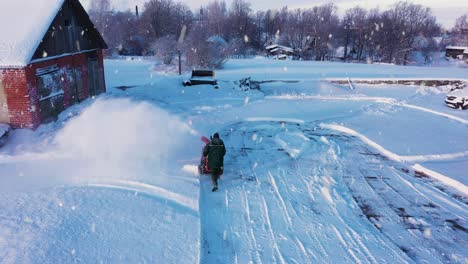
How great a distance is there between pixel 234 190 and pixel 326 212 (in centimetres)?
240

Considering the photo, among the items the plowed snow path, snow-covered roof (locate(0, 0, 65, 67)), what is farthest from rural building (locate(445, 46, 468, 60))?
snow-covered roof (locate(0, 0, 65, 67))

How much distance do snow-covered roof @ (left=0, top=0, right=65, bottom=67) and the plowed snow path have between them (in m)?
7.11

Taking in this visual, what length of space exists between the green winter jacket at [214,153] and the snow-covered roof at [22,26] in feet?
21.4

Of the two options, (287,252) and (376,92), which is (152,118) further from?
(376,92)

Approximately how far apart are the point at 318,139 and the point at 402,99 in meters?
11.9

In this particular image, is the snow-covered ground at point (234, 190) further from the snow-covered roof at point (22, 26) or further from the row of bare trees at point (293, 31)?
the row of bare trees at point (293, 31)

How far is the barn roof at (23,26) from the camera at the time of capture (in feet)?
37.5

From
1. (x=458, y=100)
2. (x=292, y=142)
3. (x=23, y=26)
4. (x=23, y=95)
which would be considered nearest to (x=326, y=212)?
(x=292, y=142)

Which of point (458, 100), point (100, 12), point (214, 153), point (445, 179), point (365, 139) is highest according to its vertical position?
point (100, 12)

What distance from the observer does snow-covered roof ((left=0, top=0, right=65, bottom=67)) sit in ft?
37.5

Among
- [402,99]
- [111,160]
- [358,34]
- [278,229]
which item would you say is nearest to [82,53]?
[111,160]

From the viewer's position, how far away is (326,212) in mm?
8516

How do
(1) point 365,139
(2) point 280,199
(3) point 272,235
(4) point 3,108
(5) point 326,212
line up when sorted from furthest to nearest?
(1) point 365,139 → (4) point 3,108 → (2) point 280,199 → (5) point 326,212 → (3) point 272,235

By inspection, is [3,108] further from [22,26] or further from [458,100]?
[458,100]
